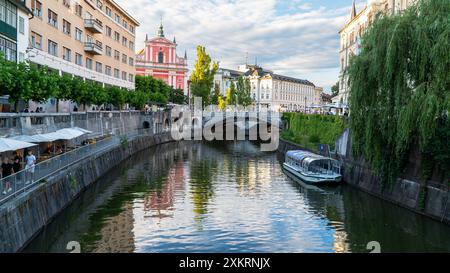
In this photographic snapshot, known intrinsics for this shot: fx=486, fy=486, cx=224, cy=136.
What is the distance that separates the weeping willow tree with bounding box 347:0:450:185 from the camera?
75.5 feet

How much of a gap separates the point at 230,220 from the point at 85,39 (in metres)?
44.2

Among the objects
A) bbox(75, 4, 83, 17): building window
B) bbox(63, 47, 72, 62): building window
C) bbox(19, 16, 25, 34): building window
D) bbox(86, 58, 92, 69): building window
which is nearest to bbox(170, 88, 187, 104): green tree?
bbox(86, 58, 92, 69): building window

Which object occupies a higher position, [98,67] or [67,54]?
[67,54]

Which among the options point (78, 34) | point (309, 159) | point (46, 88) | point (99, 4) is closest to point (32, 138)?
point (46, 88)

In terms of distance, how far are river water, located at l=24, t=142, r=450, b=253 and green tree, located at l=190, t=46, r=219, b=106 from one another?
5301cm

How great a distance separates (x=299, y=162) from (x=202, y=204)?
53.2 feet

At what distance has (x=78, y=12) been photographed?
194 ft

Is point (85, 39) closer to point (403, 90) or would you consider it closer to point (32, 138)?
point (32, 138)

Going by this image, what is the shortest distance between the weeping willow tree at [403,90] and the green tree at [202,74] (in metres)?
64.6

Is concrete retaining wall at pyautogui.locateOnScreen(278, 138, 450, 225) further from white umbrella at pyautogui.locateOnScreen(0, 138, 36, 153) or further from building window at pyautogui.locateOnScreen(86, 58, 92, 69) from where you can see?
building window at pyautogui.locateOnScreen(86, 58, 92, 69)

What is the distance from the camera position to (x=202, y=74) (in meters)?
93.3

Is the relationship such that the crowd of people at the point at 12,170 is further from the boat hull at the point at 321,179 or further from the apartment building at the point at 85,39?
the apartment building at the point at 85,39

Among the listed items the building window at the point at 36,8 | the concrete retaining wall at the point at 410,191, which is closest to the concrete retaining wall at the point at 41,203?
the building window at the point at 36,8

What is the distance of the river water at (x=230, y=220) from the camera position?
21.2 meters
